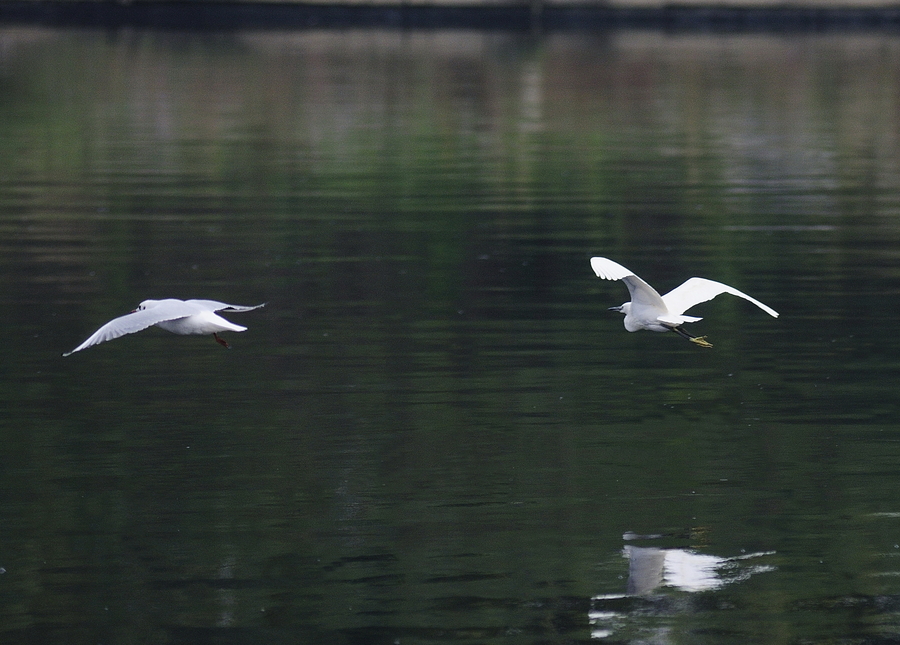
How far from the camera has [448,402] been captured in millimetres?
16906

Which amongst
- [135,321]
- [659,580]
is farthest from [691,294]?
[135,321]

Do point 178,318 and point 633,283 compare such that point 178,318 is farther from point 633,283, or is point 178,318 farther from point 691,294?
point 691,294

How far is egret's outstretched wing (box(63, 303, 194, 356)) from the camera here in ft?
48.0

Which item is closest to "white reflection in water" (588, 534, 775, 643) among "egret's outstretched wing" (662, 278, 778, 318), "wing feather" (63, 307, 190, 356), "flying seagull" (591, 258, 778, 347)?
"flying seagull" (591, 258, 778, 347)

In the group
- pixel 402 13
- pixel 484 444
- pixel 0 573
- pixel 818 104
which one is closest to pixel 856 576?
pixel 484 444

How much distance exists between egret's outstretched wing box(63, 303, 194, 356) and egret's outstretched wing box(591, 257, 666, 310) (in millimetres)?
3517

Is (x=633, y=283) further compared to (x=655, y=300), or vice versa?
(x=655, y=300)

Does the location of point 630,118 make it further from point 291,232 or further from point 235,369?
point 235,369

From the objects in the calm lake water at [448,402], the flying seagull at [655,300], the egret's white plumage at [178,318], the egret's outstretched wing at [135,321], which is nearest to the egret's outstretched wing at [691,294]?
the flying seagull at [655,300]

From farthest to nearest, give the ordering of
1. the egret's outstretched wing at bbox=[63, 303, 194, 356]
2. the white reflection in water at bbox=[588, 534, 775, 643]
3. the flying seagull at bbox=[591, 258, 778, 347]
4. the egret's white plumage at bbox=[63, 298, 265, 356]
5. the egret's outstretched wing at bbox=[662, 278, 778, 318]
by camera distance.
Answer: the egret's outstretched wing at bbox=[662, 278, 778, 318] < the egret's white plumage at bbox=[63, 298, 265, 356] < the flying seagull at bbox=[591, 258, 778, 347] < the egret's outstretched wing at bbox=[63, 303, 194, 356] < the white reflection in water at bbox=[588, 534, 775, 643]

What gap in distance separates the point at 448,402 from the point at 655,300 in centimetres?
242

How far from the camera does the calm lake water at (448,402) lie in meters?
11.9

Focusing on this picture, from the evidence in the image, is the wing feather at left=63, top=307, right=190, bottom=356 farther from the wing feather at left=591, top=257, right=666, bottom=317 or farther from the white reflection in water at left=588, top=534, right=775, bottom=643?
the white reflection in water at left=588, top=534, right=775, bottom=643

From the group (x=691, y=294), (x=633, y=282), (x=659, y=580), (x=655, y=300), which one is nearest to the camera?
(x=659, y=580)
